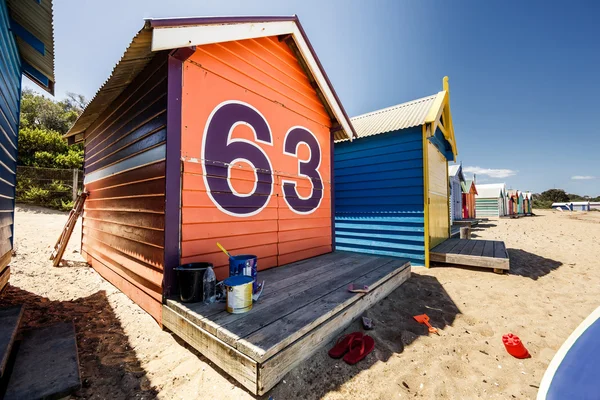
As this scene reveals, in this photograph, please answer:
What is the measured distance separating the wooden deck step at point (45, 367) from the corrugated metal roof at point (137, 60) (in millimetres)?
3376

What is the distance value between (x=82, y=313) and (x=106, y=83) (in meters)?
3.50

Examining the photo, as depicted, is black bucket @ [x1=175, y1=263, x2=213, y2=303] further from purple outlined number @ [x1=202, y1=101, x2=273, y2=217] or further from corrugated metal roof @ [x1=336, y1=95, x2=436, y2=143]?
corrugated metal roof @ [x1=336, y1=95, x2=436, y2=143]

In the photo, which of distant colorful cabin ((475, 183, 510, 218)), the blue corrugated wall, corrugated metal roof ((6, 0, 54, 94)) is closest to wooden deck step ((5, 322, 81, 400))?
corrugated metal roof ((6, 0, 54, 94))

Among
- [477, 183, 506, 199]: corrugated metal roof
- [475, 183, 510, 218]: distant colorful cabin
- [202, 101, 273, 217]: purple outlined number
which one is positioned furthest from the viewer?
[477, 183, 506, 199]: corrugated metal roof

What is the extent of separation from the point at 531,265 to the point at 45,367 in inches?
380

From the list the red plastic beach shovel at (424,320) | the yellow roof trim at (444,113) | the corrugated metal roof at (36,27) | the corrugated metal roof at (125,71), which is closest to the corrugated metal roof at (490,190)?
the yellow roof trim at (444,113)

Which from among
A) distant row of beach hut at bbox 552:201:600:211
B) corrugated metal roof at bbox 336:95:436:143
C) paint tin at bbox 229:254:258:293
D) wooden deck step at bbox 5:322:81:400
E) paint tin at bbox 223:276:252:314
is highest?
corrugated metal roof at bbox 336:95:436:143

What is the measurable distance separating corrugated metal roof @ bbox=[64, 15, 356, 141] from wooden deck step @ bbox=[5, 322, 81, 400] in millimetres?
3376

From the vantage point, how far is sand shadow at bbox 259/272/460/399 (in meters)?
2.24

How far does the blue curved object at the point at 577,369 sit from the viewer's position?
120cm

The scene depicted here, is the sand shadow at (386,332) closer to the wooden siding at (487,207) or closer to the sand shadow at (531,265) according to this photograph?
the sand shadow at (531,265)

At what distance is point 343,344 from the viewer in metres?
2.74

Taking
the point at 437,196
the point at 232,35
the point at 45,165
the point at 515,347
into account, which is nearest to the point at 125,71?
the point at 232,35

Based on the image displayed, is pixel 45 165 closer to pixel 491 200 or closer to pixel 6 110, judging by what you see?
pixel 6 110
